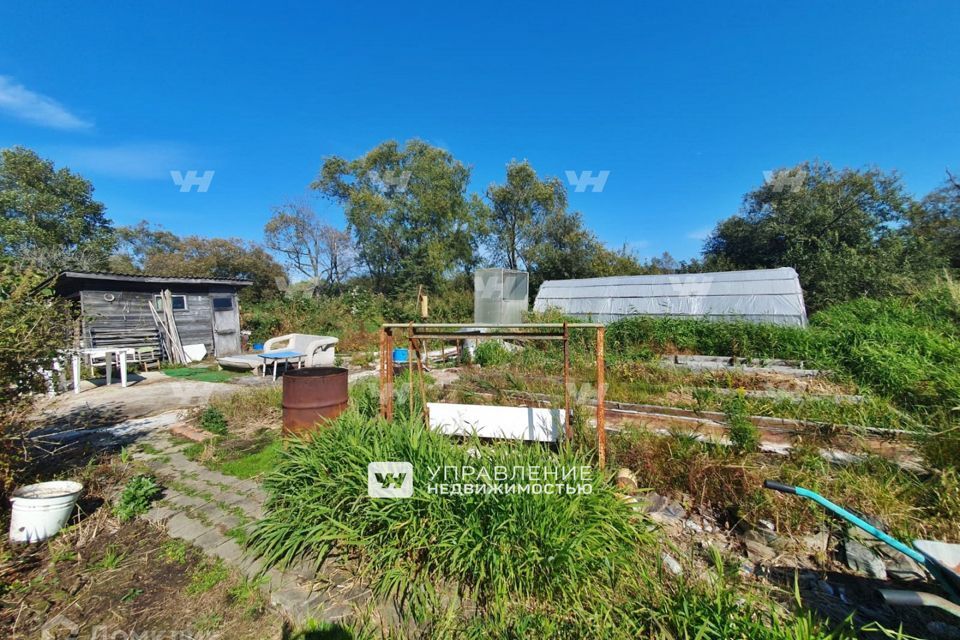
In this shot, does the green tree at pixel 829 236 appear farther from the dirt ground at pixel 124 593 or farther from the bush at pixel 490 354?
the dirt ground at pixel 124 593

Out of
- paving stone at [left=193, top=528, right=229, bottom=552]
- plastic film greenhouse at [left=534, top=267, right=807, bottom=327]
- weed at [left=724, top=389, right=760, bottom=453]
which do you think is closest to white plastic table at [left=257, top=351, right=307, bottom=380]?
paving stone at [left=193, top=528, right=229, bottom=552]

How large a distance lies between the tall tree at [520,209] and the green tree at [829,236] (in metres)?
8.84

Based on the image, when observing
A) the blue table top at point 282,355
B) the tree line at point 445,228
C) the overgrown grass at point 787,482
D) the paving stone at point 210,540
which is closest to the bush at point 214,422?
the paving stone at point 210,540

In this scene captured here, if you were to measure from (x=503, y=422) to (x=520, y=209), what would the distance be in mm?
19011

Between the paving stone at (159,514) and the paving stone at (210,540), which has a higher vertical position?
the paving stone at (159,514)

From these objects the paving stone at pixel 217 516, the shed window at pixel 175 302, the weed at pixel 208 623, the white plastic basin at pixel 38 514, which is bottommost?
the weed at pixel 208 623

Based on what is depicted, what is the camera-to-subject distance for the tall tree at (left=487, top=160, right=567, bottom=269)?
2014cm

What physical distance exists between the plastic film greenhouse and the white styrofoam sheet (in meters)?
7.45

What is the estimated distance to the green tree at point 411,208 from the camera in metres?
19.6

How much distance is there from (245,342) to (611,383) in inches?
507

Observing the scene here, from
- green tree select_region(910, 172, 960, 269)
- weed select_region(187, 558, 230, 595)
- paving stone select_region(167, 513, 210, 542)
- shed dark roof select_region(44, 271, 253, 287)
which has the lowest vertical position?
weed select_region(187, 558, 230, 595)

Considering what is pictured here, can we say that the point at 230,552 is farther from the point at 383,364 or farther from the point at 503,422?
the point at 503,422

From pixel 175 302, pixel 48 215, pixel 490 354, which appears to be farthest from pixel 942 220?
pixel 48 215

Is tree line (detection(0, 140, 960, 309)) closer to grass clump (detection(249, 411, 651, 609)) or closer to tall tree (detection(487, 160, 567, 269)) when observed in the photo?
tall tree (detection(487, 160, 567, 269))
